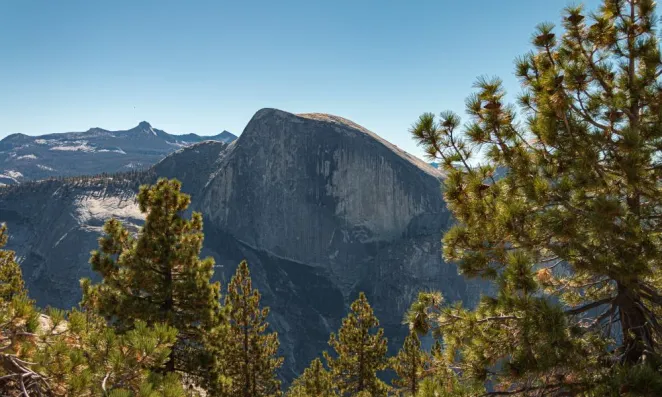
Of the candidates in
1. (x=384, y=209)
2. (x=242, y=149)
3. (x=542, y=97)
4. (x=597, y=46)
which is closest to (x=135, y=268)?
(x=542, y=97)

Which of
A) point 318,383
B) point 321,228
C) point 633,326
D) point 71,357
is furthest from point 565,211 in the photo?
point 321,228

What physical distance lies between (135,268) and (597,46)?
12.1m

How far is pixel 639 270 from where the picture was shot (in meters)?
5.05

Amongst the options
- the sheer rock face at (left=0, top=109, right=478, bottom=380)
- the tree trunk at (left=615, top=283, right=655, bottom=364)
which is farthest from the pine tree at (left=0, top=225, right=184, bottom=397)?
Answer: the sheer rock face at (left=0, top=109, right=478, bottom=380)

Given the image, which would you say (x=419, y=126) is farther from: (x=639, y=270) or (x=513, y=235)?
(x=639, y=270)

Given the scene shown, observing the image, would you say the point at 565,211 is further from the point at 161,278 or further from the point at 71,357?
the point at 161,278

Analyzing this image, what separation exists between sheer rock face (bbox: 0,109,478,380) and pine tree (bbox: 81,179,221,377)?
395 ft

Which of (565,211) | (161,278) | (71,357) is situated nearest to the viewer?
(71,357)

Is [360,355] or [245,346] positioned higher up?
[245,346]

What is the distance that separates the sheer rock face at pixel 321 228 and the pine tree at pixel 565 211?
411ft

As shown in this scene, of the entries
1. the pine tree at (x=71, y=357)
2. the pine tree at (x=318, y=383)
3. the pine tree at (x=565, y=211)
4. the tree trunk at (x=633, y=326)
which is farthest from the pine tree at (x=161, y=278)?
the tree trunk at (x=633, y=326)

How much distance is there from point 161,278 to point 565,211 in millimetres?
10492

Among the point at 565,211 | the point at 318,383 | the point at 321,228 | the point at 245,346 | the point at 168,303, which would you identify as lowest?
the point at 321,228

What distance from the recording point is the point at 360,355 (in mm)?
22266
